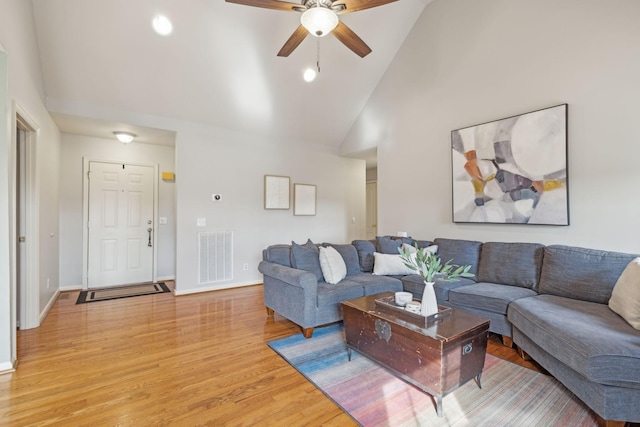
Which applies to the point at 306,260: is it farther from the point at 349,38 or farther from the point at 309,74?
the point at 309,74

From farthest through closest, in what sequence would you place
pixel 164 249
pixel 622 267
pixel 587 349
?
pixel 164 249
pixel 622 267
pixel 587 349

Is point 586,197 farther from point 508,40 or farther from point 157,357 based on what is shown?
point 157,357

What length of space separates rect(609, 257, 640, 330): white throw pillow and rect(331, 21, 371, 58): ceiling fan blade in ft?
9.43

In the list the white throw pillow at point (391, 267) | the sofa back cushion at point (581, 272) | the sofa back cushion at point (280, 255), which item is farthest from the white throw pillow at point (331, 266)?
the sofa back cushion at point (581, 272)

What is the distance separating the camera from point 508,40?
347cm

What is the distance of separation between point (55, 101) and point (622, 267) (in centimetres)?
610

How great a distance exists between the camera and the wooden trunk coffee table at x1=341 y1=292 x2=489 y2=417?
6.13ft

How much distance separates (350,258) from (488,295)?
150 centimetres


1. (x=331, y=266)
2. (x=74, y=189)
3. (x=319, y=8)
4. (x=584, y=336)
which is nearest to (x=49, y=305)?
(x=74, y=189)

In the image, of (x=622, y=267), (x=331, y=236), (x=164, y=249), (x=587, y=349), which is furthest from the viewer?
(x=331, y=236)

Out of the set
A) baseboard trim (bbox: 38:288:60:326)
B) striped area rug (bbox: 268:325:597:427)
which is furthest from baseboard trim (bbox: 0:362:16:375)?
striped area rug (bbox: 268:325:597:427)

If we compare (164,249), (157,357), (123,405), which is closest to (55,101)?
(164,249)

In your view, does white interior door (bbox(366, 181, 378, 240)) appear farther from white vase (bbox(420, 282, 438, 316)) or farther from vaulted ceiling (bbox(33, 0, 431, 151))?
white vase (bbox(420, 282, 438, 316))

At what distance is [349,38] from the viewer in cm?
294
